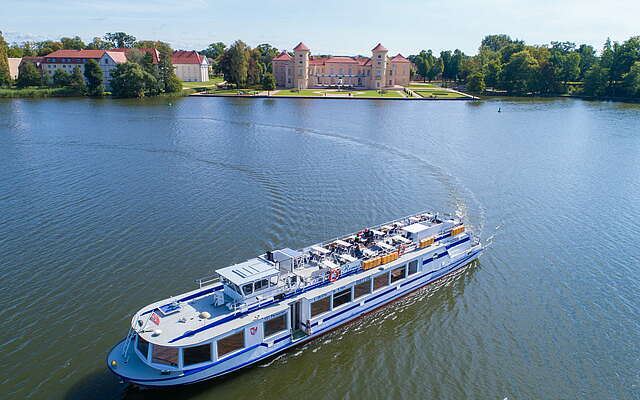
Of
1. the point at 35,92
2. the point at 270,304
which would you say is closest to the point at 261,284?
the point at 270,304

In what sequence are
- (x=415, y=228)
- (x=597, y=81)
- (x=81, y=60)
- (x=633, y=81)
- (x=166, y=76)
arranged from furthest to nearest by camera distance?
(x=597, y=81) < (x=81, y=60) < (x=633, y=81) < (x=166, y=76) < (x=415, y=228)

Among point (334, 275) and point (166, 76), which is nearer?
point (334, 275)

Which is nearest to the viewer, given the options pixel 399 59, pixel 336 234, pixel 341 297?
pixel 341 297

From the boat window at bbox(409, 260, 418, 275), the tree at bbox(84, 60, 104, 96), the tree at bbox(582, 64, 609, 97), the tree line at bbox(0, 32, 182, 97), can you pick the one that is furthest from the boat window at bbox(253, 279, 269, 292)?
the tree at bbox(582, 64, 609, 97)

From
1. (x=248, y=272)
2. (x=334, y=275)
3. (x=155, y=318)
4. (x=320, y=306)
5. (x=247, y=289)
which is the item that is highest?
(x=248, y=272)

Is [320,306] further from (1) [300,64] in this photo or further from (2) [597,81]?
(2) [597,81]

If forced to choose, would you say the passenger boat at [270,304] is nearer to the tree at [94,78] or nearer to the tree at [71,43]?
the tree at [94,78]

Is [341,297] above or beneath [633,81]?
beneath

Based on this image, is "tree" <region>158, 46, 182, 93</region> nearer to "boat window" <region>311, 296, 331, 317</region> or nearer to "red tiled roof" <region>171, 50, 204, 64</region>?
"red tiled roof" <region>171, 50, 204, 64</region>
